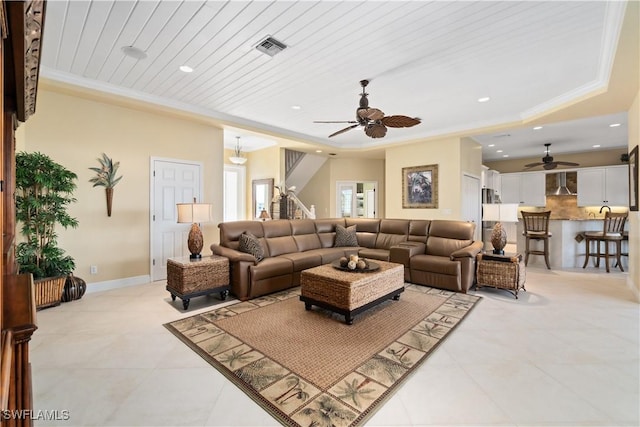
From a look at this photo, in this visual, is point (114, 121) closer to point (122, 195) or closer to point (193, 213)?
point (122, 195)

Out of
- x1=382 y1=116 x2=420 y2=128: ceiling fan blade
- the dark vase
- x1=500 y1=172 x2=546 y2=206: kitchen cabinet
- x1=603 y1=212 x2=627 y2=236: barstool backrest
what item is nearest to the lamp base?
the dark vase

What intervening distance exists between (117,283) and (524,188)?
33.9 feet

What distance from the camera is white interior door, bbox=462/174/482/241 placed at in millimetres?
6191

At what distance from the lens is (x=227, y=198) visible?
28.5 ft

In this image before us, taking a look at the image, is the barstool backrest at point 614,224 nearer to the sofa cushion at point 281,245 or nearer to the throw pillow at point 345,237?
the throw pillow at point 345,237

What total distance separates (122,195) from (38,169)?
44.2 inches

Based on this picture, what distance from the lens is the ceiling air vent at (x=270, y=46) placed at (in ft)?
9.33

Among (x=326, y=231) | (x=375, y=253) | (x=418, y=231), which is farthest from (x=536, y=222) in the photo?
(x=326, y=231)

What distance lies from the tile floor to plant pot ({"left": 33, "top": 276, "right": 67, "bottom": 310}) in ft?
0.44

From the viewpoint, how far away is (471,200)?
21.6 feet

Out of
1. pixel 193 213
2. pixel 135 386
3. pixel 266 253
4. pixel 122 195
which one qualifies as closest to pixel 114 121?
pixel 122 195

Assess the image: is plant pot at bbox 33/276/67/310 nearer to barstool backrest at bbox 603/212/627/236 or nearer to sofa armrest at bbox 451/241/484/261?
sofa armrest at bbox 451/241/484/261

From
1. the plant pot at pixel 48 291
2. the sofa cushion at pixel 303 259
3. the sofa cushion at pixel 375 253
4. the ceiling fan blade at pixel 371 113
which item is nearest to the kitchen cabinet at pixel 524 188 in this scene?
the sofa cushion at pixel 375 253

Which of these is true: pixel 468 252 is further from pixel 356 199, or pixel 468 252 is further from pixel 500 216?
pixel 356 199
